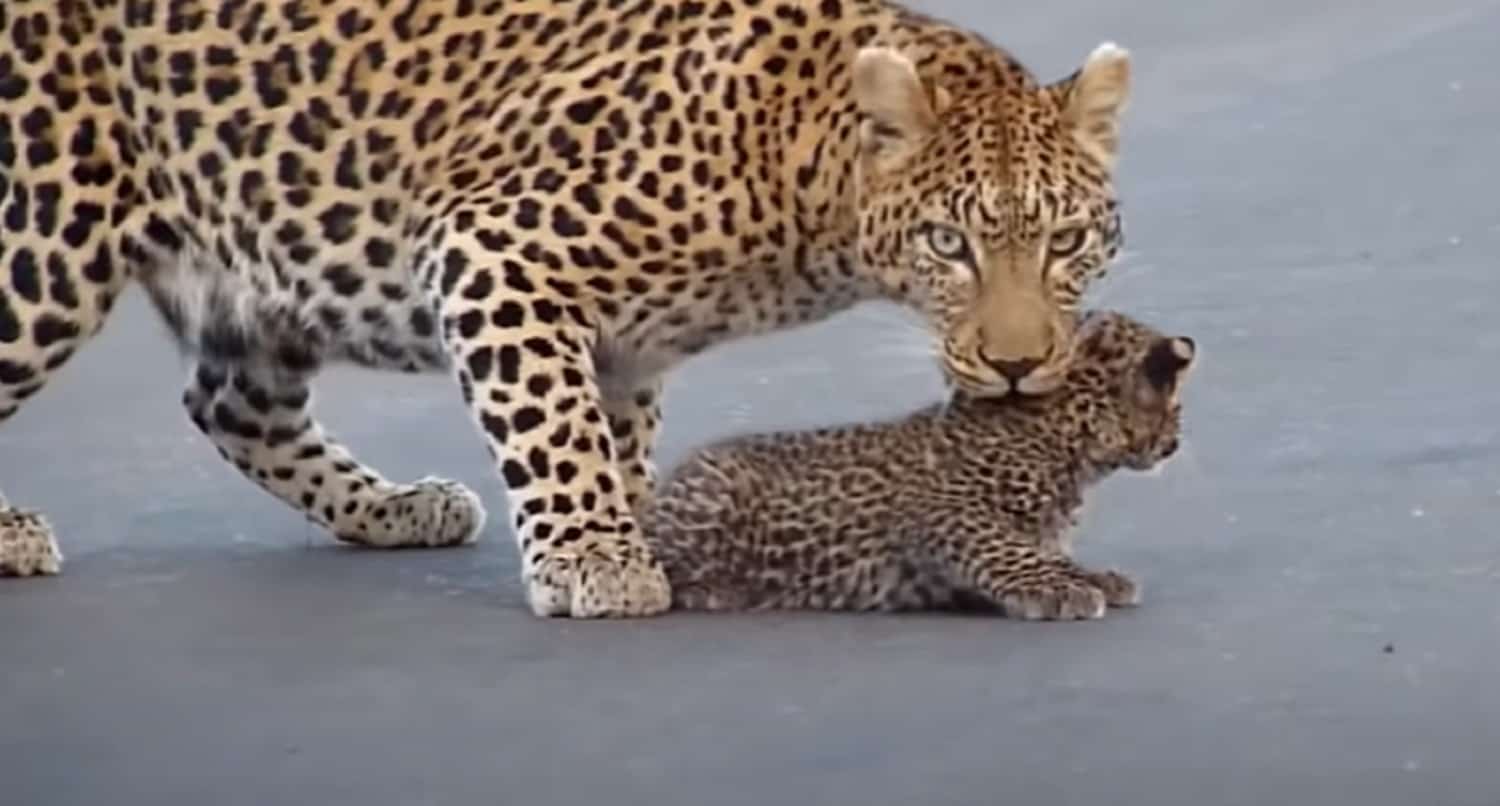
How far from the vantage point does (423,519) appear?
1076cm

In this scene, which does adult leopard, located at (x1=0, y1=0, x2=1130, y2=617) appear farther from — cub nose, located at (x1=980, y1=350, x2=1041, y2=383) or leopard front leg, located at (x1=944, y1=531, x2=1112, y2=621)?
leopard front leg, located at (x1=944, y1=531, x2=1112, y2=621)

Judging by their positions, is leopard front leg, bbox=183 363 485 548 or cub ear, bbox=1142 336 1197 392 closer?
cub ear, bbox=1142 336 1197 392

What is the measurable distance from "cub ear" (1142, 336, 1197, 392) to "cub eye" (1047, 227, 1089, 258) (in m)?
0.28

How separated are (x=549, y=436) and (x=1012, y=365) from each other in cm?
91

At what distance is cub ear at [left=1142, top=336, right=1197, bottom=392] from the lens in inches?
384

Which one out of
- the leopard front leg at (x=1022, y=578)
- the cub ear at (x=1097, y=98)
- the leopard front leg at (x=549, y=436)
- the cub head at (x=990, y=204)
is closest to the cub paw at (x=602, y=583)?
the leopard front leg at (x=549, y=436)

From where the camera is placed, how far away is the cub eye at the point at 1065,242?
380 inches

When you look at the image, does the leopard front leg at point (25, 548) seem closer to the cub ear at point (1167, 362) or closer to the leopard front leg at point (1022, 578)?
the leopard front leg at point (1022, 578)

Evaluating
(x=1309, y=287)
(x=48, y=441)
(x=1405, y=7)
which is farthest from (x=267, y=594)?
(x=1405, y=7)

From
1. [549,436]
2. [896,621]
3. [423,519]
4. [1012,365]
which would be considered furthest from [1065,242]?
[423,519]

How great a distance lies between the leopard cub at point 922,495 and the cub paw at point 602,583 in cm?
9

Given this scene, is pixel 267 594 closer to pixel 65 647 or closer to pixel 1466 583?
pixel 65 647

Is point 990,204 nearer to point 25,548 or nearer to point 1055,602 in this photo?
point 1055,602

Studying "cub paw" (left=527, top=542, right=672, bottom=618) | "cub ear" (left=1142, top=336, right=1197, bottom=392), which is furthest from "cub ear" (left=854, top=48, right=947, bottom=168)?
"cub paw" (left=527, top=542, right=672, bottom=618)
